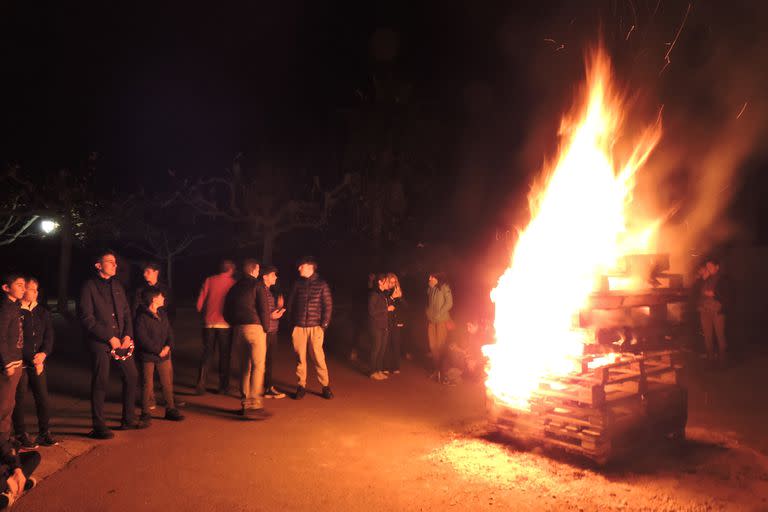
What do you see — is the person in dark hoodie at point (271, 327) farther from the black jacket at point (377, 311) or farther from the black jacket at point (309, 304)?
the black jacket at point (377, 311)

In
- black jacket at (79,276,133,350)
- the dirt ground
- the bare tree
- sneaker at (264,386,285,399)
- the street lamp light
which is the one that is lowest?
the dirt ground

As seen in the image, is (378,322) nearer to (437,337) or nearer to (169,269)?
(437,337)

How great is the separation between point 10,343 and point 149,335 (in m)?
1.67

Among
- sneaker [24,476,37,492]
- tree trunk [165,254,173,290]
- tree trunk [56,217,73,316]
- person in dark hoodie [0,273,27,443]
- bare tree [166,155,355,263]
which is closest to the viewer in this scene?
sneaker [24,476,37,492]

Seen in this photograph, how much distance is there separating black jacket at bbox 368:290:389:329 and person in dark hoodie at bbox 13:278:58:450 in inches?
207

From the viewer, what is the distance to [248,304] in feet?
26.2

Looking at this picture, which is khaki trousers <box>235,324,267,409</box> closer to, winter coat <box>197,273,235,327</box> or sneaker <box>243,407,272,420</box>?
sneaker <box>243,407,272,420</box>

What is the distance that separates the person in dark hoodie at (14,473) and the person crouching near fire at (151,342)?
1997 millimetres

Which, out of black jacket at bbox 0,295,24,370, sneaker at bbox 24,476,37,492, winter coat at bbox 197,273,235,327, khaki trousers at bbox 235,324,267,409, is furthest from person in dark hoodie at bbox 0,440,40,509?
winter coat at bbox 197,273,235,327

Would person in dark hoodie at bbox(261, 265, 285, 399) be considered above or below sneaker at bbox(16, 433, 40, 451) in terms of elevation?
above

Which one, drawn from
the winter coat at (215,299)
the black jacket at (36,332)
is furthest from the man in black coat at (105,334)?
the winter coat at (215,299)

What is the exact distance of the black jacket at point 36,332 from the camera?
639 cm

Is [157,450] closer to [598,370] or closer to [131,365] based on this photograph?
[131,365]

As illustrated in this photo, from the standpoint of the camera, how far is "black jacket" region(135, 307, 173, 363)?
7.30 meters
